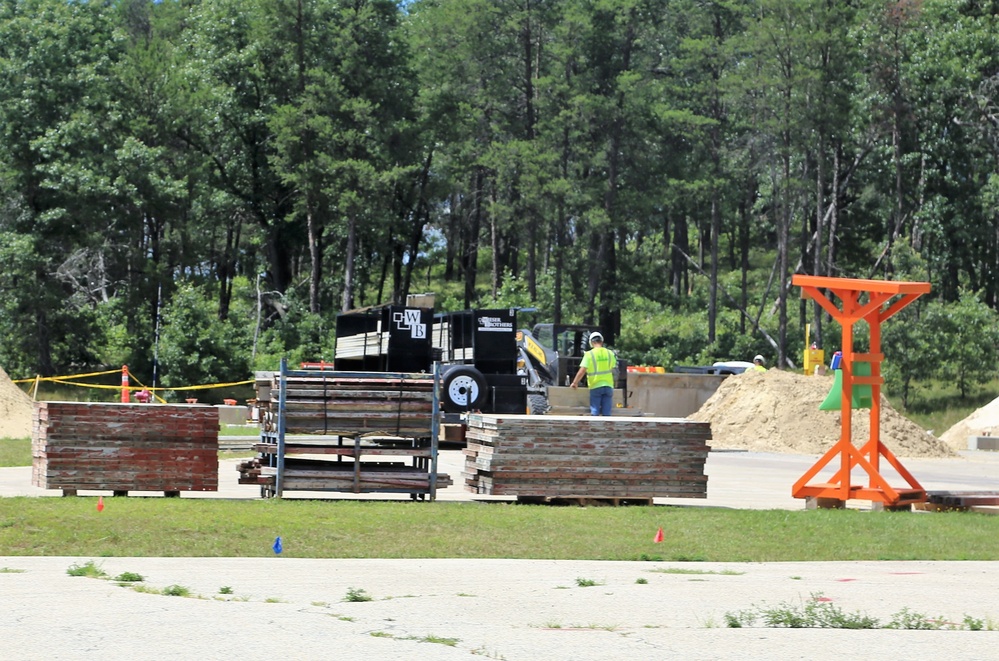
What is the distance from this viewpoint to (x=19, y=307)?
1996 inches

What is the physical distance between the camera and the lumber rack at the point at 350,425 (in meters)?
16.9

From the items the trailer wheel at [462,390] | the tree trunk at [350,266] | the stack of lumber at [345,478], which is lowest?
the stack of lumber at [345,478]

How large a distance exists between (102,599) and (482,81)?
55706 mm

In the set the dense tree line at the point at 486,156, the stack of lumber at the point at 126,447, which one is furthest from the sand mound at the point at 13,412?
the dense tree line at the point at 486,156

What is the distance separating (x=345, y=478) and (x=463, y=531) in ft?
10.4

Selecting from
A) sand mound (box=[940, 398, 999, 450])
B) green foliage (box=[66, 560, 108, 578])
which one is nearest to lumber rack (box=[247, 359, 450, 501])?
green foliage (box=[66, 560, 108, 578])

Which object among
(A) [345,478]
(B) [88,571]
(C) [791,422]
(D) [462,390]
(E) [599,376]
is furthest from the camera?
(C) [791,422]

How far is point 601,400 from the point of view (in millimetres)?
23797

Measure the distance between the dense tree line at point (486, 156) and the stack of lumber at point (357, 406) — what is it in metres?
34.5

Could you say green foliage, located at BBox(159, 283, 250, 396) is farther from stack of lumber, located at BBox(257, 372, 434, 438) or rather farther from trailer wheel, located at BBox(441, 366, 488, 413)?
stack of lumber, located at BBox(257, 372, 434, 438)

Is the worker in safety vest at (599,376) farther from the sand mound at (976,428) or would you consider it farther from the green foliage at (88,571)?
the sand mound at (976,428)

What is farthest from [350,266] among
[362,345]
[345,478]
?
[345,478]

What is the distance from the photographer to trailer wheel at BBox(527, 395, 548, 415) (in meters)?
33.8

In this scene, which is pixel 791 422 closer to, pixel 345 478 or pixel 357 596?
pixel 345 478
